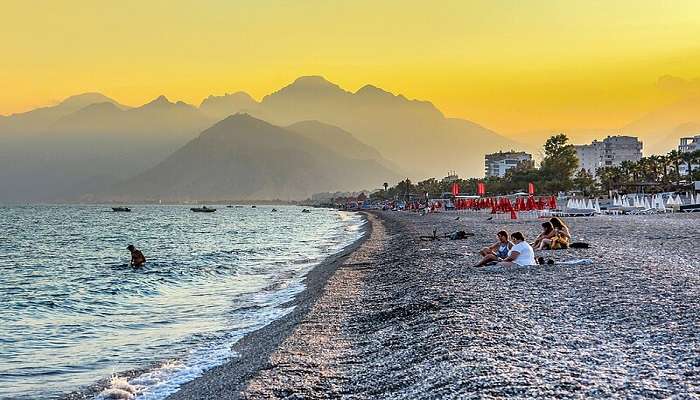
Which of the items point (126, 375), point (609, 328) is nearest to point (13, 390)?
point (126, 375)

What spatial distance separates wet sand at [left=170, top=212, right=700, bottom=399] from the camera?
7684mm

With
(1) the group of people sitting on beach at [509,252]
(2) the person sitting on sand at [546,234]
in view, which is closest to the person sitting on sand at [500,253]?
(1) the group of people sitting on beach at [509,252]

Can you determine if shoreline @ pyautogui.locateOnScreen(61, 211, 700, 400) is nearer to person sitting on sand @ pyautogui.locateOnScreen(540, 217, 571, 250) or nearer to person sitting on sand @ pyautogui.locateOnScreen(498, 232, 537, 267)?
person sitting on sand @ pyautogui.locateOnScreen(498, 232, 537, 267)

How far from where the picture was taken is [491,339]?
9.99 meters

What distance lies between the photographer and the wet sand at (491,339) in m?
7.68

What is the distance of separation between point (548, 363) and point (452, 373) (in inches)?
44.9

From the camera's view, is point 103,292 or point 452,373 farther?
point 103,292

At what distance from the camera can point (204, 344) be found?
48.5ft

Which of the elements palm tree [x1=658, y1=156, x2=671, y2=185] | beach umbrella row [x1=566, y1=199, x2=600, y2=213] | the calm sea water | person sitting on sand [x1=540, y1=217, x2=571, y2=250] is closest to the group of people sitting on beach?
person sitting on sand [x1=540, y1=217, x2=571, y2=250]

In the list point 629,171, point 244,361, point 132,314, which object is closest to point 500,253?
point 244,361

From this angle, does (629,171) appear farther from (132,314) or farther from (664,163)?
(132,314)

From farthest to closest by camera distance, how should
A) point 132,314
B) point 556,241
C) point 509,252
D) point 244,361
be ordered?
point 556,241
point 132,314
point 509,252
point 244,361

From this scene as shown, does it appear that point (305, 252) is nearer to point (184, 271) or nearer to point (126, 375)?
point (184, 271)

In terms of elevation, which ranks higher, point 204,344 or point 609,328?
point 609,328
